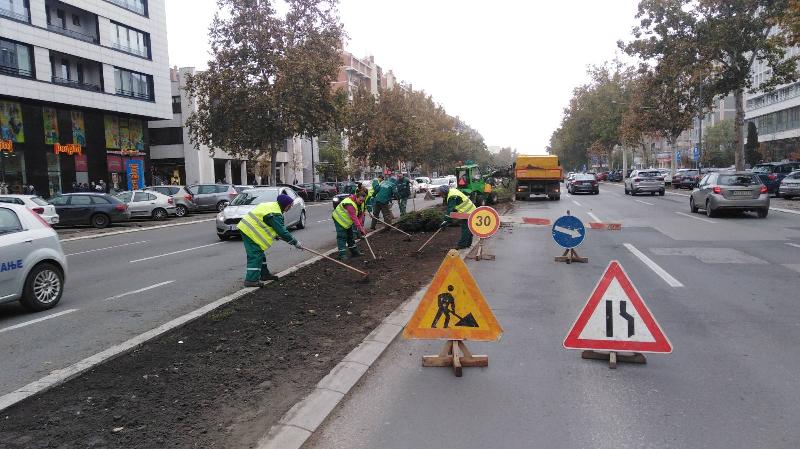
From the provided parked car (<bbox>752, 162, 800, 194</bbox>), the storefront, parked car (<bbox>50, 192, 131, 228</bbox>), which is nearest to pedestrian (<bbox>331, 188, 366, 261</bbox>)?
parked car (<bbox>50, 192, 131, 228</bbox>)

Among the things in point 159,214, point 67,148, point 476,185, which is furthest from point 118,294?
point 67,148

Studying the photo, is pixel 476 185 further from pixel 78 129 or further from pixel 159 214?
pixel 78 129

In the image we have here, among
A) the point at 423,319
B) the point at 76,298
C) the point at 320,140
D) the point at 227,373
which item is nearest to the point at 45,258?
the point at 76,298

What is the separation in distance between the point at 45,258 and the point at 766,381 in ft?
26.9

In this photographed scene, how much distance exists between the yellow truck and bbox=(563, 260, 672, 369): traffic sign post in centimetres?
2641

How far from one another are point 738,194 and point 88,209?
906 inches

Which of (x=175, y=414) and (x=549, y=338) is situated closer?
(x=175, y=414)

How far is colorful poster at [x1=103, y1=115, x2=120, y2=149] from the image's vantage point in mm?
38125

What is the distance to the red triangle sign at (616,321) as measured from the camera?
4891 millimetres

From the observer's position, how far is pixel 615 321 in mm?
4973

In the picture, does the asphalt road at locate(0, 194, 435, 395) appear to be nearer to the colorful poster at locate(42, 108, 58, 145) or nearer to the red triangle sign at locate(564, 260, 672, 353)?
the red triangle sign at locate(564, 260, 672, 353)

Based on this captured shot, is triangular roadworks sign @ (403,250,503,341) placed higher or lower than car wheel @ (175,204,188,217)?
higher

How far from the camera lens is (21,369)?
5.45m

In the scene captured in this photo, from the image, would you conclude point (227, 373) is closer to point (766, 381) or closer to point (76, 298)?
point (766, 381)
